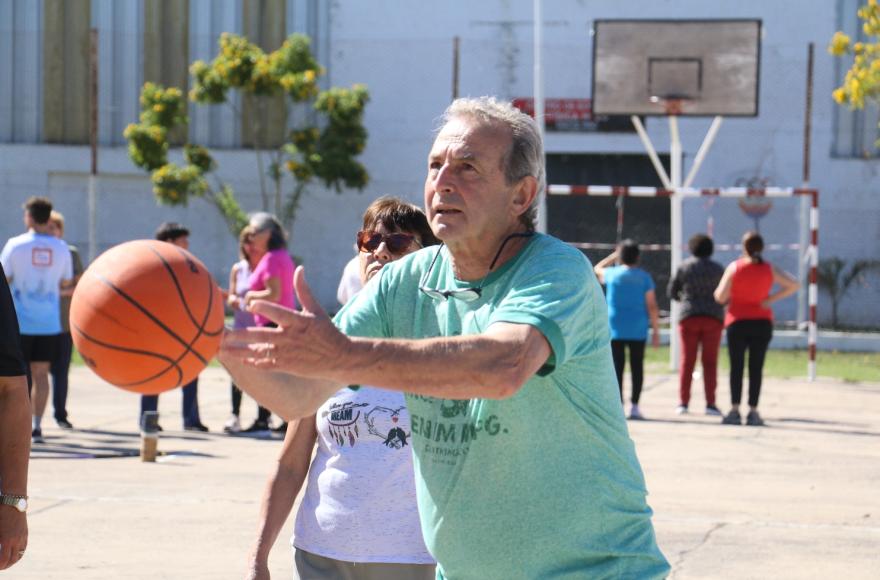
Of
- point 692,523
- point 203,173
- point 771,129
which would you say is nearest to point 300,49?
point 203,173

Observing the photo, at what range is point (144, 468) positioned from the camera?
10.3 m

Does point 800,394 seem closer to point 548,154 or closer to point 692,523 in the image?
point 692,523

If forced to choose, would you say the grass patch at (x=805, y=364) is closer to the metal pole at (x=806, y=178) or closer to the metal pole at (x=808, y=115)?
the metal pole at (x=806, y=178)

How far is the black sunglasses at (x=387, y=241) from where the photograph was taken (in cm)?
448

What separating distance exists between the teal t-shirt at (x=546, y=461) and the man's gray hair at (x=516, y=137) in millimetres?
157

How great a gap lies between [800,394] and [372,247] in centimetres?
1286

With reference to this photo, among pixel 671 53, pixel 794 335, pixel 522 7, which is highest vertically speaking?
pixel 522 7

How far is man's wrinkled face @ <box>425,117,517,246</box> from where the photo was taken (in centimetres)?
315

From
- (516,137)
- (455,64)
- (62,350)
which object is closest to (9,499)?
(516,137)

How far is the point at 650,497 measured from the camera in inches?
372

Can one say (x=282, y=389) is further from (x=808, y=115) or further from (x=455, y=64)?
(x=455, y=64)

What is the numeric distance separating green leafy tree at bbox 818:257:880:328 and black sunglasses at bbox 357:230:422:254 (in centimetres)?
2434

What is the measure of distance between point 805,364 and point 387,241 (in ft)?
55.9

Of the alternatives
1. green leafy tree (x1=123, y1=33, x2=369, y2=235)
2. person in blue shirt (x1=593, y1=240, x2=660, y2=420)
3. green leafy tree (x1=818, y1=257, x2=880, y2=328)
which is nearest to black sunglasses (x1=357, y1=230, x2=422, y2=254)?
person in blue shirt (x1=593, y1=240, x2=660, y2=420)
